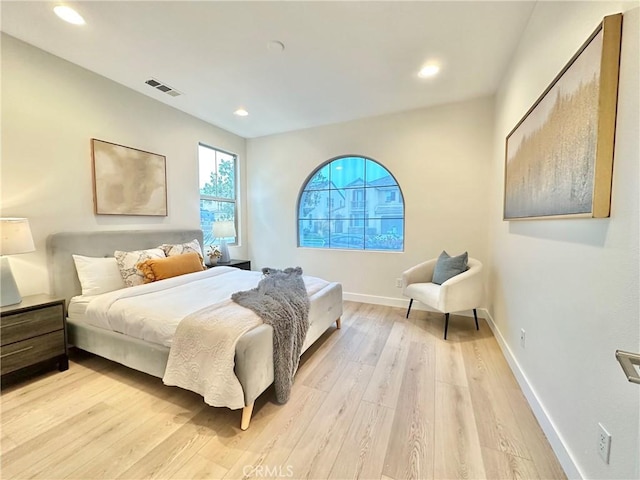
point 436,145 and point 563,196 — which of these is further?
point 436,145

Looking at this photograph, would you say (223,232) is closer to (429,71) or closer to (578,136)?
(429,71)

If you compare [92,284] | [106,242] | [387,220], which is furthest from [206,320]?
[387,220]

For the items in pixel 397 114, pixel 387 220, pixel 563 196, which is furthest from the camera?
pixel 387 220

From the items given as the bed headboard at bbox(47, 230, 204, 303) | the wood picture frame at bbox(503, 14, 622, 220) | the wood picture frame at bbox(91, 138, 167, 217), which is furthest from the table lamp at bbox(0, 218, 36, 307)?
the wood picture frame at bbox(503, 14, 622, 220)

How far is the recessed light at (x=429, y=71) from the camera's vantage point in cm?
257

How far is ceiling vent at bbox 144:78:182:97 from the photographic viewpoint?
2824 millimetres

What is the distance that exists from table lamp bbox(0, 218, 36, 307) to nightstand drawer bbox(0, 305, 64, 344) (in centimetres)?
18

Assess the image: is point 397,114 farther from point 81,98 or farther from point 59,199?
point 59,199

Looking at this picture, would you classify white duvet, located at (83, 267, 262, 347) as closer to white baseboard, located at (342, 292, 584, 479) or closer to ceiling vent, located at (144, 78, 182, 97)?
ceiling vent, located at (144, 78, 182, 97)

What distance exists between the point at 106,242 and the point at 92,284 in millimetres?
517

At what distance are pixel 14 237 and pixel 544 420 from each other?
3.70 metres

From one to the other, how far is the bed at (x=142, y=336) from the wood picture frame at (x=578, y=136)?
5.79 ft

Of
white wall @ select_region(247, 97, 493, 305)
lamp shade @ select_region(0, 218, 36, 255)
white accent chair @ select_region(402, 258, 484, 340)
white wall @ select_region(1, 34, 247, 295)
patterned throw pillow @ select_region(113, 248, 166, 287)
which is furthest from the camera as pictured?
white wall @ select_region(247, 97, 493, 305)

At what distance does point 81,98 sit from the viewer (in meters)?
2.58
